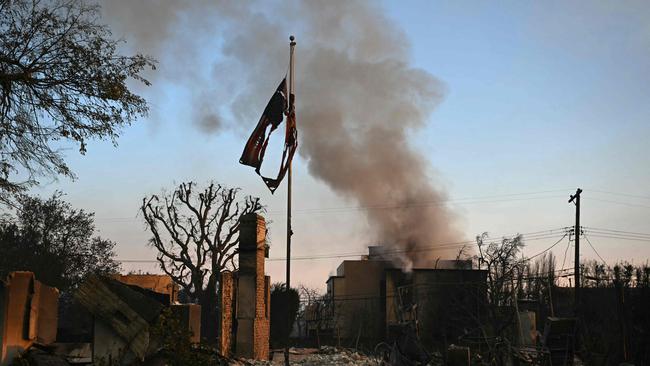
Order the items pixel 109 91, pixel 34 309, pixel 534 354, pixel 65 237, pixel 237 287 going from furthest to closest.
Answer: pixel 65 237 < pixel 237 287 < pixel 534 354 < pixel 109 91 < pixel 34 309

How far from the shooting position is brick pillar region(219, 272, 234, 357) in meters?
20.4

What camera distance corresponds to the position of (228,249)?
44.3m

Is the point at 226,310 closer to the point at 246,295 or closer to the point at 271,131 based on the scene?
the point at 246,295

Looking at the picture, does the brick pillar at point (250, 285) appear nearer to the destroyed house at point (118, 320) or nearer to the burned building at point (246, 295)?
the burned building at point (246, 295)

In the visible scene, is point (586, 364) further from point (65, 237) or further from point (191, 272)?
point (65, 237)

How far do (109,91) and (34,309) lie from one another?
423 cm

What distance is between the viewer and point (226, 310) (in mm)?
21234

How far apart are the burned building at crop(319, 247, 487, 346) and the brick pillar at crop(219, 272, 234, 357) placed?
18620mm

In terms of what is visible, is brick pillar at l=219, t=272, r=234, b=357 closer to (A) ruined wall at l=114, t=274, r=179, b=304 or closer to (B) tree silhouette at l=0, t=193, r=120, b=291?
(A) ruined wall at l=114, t=274, r=179, b=304

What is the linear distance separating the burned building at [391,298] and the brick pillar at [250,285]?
1844cm

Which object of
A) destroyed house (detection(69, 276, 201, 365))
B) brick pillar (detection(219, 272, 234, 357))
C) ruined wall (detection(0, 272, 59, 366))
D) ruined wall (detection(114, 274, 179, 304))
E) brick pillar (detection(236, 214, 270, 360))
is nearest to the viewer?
ruined wall (detection(0, 272, 59, 366))

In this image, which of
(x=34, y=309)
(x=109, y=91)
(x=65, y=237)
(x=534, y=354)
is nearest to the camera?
(x=34, y=309)

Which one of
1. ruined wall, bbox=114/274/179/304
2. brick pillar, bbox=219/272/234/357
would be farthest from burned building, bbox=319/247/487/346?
brick pillar, bbox=219/272/234/357

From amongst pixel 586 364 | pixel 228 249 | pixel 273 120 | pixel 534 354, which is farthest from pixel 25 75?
pixel 228 249
